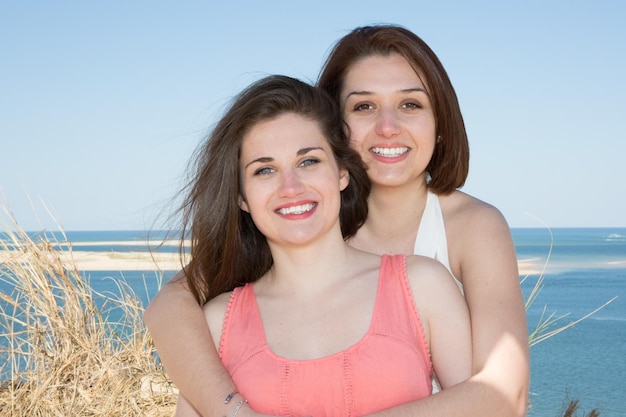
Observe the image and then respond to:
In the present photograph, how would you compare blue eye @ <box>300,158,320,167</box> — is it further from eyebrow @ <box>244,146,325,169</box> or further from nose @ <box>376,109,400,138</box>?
nose @ <box>376,109,400,138</box>

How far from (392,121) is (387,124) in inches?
1.1

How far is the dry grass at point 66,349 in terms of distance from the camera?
14.0 feet

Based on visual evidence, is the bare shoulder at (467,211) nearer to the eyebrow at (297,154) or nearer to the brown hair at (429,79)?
the brown hair at (429,79)

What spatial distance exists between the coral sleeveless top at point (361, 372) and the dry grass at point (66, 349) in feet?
6.86

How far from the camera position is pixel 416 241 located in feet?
9.12

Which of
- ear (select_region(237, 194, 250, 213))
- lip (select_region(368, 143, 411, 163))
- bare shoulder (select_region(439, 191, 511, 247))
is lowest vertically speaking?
bare shoulder (select_region(439, 191, 511, 247))

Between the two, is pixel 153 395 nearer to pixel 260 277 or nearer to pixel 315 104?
pixel 260 277

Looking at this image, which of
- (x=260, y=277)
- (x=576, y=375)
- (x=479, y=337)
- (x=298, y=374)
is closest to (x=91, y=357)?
(x=260, y=277)

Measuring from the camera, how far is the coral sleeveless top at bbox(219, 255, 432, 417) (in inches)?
85.7

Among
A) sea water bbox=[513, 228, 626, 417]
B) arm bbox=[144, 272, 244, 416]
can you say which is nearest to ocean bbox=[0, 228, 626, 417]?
sea water bbox=[513, 228, 626, 417]

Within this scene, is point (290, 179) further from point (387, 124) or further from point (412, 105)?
point (412, 105)

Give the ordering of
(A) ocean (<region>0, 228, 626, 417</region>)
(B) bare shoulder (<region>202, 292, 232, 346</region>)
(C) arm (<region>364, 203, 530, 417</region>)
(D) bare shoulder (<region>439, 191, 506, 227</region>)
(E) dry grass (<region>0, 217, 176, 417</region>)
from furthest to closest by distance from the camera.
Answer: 1. (A) ocean (<region>0, 228, 626, 417</region>)
2. (E) dry grass (<region>0, 217, 176, 417</region>)
3. (D) bare shoulder (<region>439, 191, 506, 227</region>)
4. (B) bare shoulder (<region>202, 292, 232, 346</region>)
5. (C) arm (<region>364, 203, 530, 417</region>)

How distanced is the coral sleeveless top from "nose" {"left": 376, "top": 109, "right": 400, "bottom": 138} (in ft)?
1.66

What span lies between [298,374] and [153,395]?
7.27 feet
